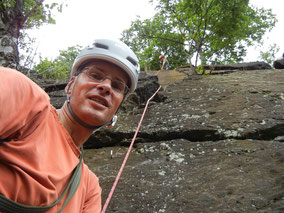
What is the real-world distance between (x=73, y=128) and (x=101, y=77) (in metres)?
0.61

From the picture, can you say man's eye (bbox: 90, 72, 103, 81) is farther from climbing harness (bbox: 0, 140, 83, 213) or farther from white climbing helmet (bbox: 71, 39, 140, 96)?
climbing harness (bbox: 0, 140, 83, 213)

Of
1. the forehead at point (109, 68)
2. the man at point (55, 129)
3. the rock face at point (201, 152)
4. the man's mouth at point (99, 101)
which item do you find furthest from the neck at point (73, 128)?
the rock face at point (201, 152)

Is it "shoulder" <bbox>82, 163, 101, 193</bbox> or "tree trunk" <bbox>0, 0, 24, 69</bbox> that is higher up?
"tree trunk" <bbox>0, 0, 24, 69</bbox>

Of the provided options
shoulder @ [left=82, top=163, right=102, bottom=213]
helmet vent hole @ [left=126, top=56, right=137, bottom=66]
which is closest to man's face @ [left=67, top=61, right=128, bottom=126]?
helmet vent hole @ [left=126, top=56, right=137, bottom=66]

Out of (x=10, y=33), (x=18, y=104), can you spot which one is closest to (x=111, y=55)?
(x=18, y=104)

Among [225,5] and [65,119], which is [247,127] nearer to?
[65,119]

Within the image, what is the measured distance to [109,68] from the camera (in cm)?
222

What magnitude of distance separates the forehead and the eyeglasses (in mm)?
65

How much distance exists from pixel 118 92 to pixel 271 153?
2.11 metres

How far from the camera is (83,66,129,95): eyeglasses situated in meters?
2.07

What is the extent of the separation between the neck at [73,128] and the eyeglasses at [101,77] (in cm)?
42

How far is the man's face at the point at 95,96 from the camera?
1.83m

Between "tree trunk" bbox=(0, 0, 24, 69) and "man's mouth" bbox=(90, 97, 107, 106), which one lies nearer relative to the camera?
"man's mouth" bbox=(90, 97, 107, 106)

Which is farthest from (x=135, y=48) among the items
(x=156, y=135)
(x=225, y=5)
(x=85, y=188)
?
(x=85, y=188)
